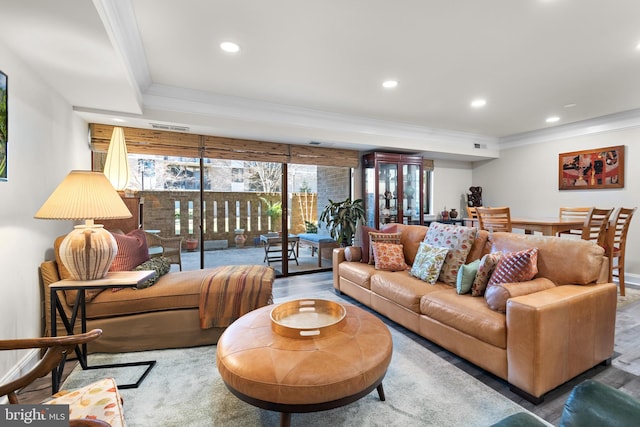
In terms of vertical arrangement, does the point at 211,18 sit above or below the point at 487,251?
above

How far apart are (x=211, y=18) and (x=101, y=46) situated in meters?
0.72

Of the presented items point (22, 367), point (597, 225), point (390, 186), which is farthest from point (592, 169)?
point (22, 367)

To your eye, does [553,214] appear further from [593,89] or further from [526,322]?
[526,322]

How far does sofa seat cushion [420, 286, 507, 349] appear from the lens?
1.84m

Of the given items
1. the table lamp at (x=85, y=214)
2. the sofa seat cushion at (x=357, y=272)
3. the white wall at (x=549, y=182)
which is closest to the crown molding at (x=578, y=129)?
the white wall at (x=549, y=182)

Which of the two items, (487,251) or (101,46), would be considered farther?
(487,251)

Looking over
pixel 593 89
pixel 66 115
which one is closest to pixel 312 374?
pixel 66 115

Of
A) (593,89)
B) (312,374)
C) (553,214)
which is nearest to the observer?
(312,374)

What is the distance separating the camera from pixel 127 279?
6.61ft

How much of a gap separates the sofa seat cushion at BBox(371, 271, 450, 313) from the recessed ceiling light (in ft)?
8.17

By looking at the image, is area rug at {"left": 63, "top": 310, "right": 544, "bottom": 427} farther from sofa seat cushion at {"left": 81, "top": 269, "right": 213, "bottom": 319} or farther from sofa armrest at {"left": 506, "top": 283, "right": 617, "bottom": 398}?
sofa seat cushion at {"left": 81, "top": 269, "right": 213, "bottom": 319}

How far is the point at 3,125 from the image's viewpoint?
1.75 meters

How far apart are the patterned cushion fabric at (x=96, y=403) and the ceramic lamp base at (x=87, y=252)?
0.96 metres

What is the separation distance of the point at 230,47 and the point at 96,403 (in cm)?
246
